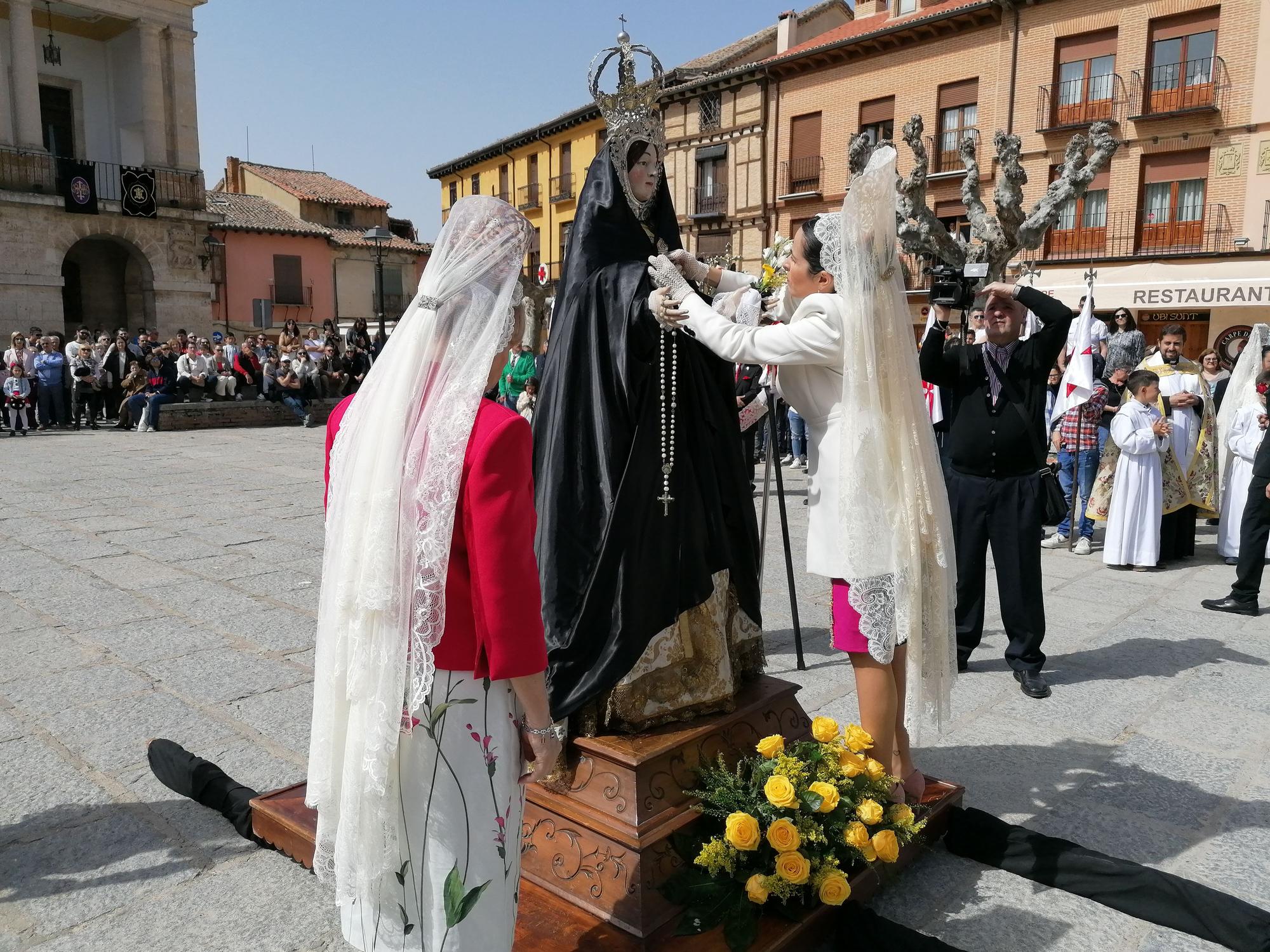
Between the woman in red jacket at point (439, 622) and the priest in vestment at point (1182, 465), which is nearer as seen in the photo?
the woman in red jacket at point (439, 622)

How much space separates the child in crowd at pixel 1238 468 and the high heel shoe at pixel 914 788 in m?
4.93

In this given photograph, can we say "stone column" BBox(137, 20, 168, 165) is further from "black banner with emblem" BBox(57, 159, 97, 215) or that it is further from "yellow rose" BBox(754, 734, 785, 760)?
"yellow rose" BBox(754, 734, 785, 760)

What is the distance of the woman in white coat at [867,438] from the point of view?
239 cm

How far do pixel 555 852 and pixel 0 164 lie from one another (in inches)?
941

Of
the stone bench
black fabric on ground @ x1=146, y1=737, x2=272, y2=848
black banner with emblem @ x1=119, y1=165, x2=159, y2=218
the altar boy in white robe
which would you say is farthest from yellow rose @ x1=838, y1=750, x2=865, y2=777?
black banner with emblem @ x1=119, y1=165, x2=159, y2=218

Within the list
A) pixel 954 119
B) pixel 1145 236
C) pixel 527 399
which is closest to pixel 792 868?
pixel 527 399

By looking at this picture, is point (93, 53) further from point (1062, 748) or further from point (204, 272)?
point (1062, 748)

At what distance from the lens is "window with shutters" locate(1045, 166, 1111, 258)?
19922 mm

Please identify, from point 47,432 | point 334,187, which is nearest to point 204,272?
point 47,432

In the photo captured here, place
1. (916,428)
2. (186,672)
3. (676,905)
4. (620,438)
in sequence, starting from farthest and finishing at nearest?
1. (186,672)
2. (916,428)
3. (620,438)
4. (676,905)

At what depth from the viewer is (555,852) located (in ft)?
8.05

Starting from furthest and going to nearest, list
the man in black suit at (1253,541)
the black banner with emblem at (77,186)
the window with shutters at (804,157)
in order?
the window with shutters at (804,157) → the black banner with emblem at (77,186) → the man in black suit at (1253,541)

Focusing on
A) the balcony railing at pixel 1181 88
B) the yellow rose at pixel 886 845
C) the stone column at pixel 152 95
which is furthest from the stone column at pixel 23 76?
the yellow rose at pixel 886 845

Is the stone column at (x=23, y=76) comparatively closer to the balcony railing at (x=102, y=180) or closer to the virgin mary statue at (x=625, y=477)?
the balcony railing at (x=102, y=180)
